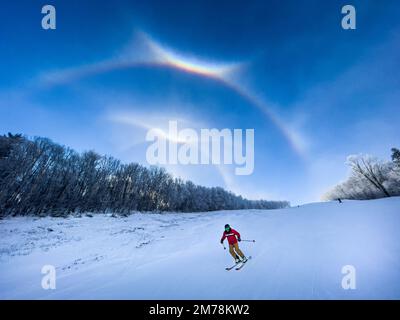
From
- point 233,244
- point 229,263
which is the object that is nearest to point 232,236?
point 233,244

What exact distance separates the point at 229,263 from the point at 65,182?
42.6m

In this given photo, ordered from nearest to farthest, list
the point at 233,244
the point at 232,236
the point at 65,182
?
the point at 233,244
the point at 232,236
the point at 65,182

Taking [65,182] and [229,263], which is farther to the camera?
[65,182]

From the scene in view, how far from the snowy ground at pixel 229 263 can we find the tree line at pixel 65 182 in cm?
2068

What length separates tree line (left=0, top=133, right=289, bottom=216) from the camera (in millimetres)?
32344

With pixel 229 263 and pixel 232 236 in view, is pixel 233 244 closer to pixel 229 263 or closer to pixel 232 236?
pixel 232 236

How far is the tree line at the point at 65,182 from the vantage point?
32.3 metres

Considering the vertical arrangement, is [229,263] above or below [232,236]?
below

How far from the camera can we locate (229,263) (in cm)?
929

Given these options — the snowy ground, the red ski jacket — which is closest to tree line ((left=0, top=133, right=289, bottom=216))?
the snowy ground

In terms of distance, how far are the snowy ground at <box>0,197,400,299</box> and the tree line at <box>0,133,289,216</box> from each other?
814 inches

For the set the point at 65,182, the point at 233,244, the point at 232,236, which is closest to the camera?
the point at 233,244

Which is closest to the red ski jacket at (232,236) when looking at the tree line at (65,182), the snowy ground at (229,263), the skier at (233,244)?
the skier at (233,244)
